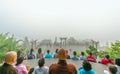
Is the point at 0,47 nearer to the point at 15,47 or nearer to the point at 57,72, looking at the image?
the point at 15,47

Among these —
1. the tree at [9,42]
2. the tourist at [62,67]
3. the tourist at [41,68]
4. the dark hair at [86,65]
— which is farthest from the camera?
the tree at [9,42]

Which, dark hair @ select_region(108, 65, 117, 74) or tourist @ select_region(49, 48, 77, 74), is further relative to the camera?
dark hair @ select_region(108, 65, 117, 74)

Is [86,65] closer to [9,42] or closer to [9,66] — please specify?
[9,66]

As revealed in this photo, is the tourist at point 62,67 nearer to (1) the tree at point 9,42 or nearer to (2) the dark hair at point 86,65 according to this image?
(2) the dark hair at point 86,65

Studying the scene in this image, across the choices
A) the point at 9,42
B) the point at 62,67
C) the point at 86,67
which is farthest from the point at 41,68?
the point at 9,42

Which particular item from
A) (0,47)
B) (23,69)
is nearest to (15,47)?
(0,47)

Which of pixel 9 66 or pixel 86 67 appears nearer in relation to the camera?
pixel 9 66

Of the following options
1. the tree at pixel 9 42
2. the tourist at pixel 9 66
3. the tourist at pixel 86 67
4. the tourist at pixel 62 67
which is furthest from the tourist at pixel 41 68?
the tree at pixel 9 42

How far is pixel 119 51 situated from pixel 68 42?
28867 millimetres

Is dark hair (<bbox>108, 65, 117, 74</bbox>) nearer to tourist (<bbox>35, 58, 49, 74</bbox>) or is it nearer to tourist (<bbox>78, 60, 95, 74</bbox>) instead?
tourist (<bbox>78, 60, 95, 74</bbox>)

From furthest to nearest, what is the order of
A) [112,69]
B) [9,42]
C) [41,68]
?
→ 1. [9,42]
2. [41,68]
3. [112,69]

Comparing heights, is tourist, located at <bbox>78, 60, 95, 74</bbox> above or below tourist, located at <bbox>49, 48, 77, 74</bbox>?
below

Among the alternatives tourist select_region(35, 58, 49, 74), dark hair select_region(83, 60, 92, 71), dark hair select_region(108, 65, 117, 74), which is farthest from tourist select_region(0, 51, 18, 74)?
dark hair select_region(108, 65, 117, 74)

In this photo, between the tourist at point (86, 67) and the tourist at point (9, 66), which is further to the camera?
the tourist at point (86, 67)
